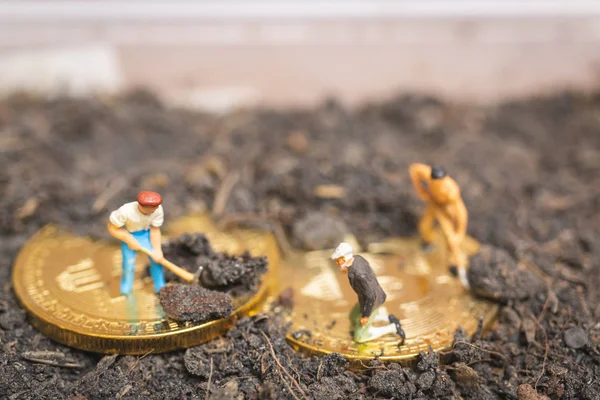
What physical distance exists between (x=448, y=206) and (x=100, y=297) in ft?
3.99

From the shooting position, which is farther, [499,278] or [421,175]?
[421,175]

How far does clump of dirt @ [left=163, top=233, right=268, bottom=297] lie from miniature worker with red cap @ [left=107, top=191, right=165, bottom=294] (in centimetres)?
13

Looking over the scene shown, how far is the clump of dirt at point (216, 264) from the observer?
173 centimetres

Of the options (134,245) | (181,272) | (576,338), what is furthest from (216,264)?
(576,338)

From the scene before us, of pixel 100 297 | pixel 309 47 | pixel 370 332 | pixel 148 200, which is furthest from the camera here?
pixel 309 47

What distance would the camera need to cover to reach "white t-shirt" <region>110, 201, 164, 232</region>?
1.61 m

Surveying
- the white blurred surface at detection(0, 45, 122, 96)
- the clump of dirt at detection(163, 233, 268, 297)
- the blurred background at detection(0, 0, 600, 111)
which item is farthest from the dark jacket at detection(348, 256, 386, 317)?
the white blurred surface at detection(0, 45, 122, 96)

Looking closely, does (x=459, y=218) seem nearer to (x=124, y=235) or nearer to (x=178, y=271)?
(x=178, y=271)

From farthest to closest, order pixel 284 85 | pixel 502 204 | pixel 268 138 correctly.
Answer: pixel 284 85
pixel 268 138
pixel 502 204

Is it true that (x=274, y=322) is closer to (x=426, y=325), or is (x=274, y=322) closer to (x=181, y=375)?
(x=181, y=375)

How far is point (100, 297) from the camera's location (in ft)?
5.80

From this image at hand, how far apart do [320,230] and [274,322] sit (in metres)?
0.52

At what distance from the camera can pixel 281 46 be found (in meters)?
3.51

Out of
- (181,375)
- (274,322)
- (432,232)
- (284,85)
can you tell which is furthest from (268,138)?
(181,375)
